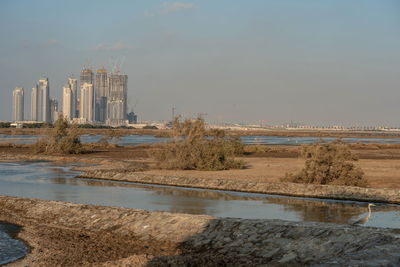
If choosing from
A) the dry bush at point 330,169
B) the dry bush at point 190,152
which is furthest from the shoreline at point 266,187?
the dry bush at point 190,152

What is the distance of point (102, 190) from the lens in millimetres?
26156

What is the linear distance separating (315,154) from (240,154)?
27.3 meters

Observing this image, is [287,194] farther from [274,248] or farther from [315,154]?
[274,248]

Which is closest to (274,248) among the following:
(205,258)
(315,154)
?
(205,258)

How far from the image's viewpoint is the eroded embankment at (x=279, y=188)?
2327 centimetres

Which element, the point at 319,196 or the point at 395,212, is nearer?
the point at 395,212

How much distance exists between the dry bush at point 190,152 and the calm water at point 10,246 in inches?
877

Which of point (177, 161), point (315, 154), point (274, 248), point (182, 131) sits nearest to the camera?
point (274, 248)

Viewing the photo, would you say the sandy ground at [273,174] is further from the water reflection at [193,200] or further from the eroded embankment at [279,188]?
the water reflection at [193,200]

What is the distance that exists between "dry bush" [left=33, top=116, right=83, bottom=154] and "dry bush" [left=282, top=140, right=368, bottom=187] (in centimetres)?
3253

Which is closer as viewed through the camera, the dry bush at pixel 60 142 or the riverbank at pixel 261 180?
the riverbank at pixel 261 180

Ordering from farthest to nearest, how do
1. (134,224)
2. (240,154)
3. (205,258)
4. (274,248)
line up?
(240,154)
(134,224)
(274,248)
(205,258)

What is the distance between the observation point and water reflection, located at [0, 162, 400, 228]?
1875 cm

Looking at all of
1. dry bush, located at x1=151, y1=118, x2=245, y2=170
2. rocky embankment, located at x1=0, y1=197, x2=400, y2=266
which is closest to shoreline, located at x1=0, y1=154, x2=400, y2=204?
dry bush, located at x1=151, y1=118, x2=245, y2=170
